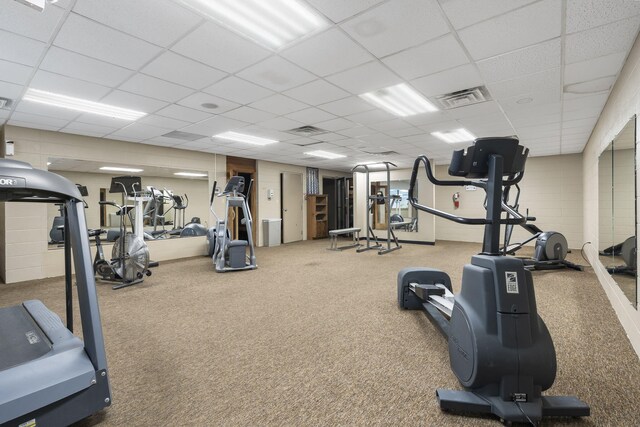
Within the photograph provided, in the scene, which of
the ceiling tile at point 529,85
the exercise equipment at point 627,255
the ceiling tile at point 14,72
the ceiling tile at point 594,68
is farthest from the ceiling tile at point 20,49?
the exercise equipment at point 627,255

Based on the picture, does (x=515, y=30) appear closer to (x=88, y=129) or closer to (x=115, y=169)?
(x=88, y=129)

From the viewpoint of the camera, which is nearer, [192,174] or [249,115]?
[249,115]

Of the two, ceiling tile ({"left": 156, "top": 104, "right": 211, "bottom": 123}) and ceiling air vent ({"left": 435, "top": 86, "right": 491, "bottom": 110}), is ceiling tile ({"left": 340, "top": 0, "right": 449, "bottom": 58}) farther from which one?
ceiling tile ({"left": 156, "top": 104, "right": 211, "bottom": 123})

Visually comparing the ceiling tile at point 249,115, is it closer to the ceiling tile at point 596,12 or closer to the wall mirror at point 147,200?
the wall mirror at point 147,200

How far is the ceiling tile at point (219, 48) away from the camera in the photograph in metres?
2.40

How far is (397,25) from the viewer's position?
91.2 inches

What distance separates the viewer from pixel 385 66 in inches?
118

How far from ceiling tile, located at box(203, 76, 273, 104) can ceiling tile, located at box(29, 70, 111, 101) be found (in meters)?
1.23

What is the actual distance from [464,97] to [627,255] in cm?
237

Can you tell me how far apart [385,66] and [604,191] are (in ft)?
10.9

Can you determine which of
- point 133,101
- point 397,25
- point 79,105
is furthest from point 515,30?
point 79,105

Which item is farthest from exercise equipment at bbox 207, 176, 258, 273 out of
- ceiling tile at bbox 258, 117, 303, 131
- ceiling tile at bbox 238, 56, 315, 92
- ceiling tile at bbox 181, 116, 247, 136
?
ceiling tile at bbox 238, 56, 315, 92

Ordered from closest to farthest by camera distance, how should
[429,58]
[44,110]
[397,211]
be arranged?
[429,58]
[44,110]
[397,211]

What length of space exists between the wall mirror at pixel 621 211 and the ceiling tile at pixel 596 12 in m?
0.82
